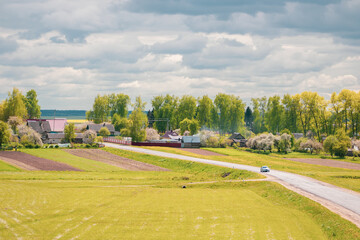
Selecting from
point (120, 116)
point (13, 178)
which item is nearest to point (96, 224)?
point (13, 178)

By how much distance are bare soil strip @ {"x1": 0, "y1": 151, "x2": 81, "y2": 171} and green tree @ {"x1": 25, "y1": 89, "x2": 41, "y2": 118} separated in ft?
321

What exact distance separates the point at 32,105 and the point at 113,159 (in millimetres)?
108880

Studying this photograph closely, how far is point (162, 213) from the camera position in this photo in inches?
1350

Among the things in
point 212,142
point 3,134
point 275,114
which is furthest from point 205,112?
point 3,134

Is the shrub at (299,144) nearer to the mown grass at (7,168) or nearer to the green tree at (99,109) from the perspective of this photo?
the mown grass at (7,168)

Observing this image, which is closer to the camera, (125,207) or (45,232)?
(45,232)

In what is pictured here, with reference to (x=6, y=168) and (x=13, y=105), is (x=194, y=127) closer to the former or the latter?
(x=13, y=105)

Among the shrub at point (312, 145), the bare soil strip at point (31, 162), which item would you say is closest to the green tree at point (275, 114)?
the shrub at point (312, 145)

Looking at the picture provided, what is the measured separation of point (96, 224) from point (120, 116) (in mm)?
169302

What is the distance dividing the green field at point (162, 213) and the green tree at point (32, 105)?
139 meters

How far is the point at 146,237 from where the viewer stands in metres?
27.2

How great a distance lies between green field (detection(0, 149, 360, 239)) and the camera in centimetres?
2841

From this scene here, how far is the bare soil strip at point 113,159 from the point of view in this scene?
81000 millimetres

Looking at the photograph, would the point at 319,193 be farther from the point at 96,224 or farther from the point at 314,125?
the point at 314,125
